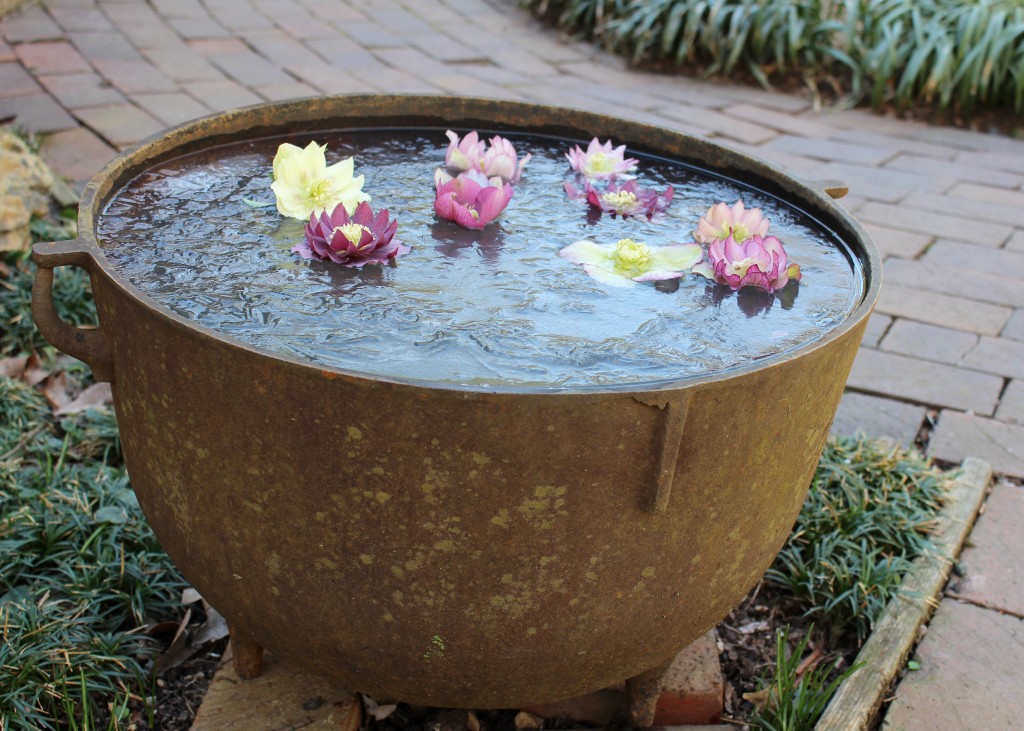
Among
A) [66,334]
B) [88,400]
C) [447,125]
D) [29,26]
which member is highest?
[447,125]

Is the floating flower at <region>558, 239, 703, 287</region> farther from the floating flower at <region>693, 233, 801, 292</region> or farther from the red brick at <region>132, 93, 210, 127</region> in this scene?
the red brick at <region>132, 93, 210, 127</region>

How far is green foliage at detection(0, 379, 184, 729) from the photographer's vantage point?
175 cm

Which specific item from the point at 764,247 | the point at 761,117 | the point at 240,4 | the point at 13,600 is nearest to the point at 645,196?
the point at 764,247

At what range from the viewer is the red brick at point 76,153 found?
3504 millimetres

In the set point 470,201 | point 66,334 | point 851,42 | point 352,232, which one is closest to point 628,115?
point 851,42

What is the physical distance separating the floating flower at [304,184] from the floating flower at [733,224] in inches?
22.8

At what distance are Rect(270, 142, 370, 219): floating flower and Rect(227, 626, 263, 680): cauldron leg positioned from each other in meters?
0.71

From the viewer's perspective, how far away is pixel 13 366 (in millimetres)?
2689

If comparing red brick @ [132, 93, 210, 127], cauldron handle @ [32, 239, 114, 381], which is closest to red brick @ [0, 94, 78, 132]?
red brick @ [132, 93, 210, 127]

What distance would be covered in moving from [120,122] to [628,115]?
224 cm

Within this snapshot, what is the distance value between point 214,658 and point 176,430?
741 millimetres

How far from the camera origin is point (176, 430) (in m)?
1.36

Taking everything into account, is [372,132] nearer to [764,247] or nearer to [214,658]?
[764,247]

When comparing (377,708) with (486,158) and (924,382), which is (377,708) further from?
(924,382)
